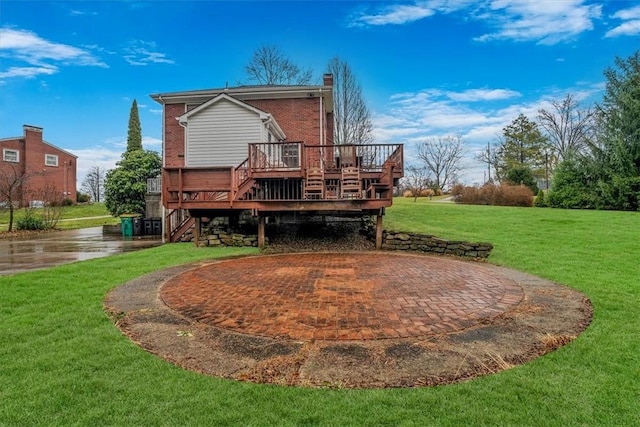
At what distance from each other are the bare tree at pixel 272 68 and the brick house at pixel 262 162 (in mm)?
8665

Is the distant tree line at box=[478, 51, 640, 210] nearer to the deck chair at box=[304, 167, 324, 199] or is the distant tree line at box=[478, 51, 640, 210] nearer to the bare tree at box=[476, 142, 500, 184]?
the deck chair at box=[304, 167, 324, 199]

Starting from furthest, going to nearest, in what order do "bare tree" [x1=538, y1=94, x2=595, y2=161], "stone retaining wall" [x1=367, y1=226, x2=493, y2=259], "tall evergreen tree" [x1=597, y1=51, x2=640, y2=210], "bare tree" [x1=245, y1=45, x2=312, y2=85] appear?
"bare tree" [x1=538, y1=94, x2=595, y2=161] < "bare tree" [x1=245, y1=45, x2=312, y2=85] < "tall evergreen tree" [x1=597, y1=51, x2=640, y2=210] < "stone retaining wall" [x1=367, y1=226, x2=493, y2=259]

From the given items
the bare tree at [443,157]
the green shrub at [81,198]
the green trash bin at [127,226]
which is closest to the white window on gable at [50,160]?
the green shrub at [81,198]

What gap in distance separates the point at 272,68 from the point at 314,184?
19.2 meters

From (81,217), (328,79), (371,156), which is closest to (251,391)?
(371,156)

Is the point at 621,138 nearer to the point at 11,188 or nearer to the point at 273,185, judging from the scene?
the point at 273,185

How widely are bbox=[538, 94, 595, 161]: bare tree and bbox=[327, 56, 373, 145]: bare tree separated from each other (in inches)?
803

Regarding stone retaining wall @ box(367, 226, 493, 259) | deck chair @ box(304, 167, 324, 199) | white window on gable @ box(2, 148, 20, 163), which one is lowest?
stone retaining wall @ box(367, 226, 493, 259)

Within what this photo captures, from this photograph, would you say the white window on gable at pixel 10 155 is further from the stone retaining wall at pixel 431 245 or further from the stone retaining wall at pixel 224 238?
the stone retaining wall at pixel 431 245

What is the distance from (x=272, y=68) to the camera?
27.0 metres

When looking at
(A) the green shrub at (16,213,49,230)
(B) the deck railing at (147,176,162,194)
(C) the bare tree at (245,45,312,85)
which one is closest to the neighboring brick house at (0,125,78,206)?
(A) the green shrub at (16,213,49,230)

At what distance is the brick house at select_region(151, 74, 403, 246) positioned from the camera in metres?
10.1

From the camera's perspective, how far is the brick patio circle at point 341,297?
368 centimetres

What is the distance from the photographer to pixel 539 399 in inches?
91.1
